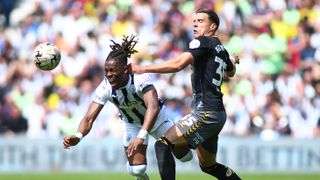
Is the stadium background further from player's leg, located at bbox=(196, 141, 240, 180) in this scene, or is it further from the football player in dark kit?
the football player in dark kit

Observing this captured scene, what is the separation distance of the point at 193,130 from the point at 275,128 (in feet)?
27.1

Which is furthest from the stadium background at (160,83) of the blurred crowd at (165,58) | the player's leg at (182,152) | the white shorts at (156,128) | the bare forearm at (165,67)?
the bare forearm at (165,67)

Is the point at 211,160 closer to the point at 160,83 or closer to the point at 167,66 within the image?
the point at 167,66

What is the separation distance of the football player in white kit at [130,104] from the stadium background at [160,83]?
19.7ft

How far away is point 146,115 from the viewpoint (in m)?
10.5

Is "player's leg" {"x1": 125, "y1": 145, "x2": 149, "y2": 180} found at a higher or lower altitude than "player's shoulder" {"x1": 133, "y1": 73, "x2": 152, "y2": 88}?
lower

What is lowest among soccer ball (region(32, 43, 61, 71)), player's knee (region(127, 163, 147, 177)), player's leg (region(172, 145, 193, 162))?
player's knee (region(127, 163, 147, 177))

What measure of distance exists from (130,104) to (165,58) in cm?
843

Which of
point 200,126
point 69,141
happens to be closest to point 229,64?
point 200,126

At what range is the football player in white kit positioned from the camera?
10.6 meters

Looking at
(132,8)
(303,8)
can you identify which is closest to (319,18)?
(303,8)

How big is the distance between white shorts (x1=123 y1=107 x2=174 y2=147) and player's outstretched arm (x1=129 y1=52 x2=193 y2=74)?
1.62 metres

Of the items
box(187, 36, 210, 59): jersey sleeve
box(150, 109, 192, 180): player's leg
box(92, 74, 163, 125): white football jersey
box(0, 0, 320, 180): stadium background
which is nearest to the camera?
box(187, 36, 210, 59): jersey sleeve

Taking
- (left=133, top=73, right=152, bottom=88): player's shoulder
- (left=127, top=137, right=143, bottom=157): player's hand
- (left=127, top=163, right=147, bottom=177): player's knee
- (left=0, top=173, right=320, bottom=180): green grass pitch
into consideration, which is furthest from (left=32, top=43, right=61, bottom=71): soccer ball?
(left=0, top=173, right=320, bottom=180): green grass pitch
